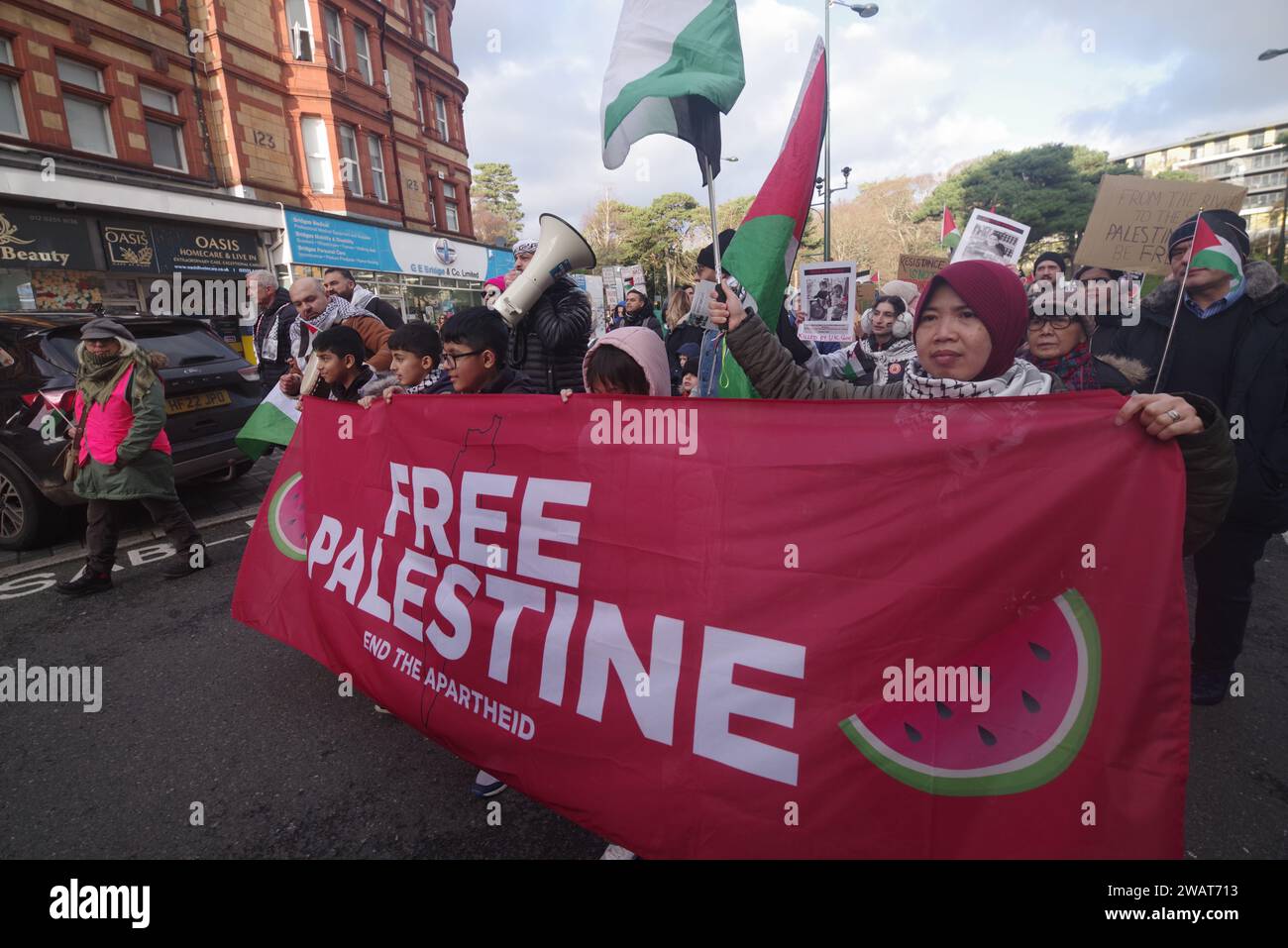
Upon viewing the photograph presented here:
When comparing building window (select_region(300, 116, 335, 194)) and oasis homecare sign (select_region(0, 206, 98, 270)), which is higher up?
building window (select_region(300, 116, 335, 194))

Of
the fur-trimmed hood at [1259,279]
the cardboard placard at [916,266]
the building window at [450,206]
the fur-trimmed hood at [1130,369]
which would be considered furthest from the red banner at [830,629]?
the building window at [450,206]

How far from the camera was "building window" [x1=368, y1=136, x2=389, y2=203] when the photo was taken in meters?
Answer: 20.6

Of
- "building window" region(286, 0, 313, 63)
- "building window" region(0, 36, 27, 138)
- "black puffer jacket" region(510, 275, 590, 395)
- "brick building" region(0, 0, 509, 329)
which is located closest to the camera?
"black puffer jacket" region(510, 275, 590, 395)

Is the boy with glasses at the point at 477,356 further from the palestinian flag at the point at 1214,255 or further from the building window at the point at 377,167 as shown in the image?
the building window at the point at 377,167

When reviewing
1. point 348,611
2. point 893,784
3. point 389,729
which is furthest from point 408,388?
point 893,784

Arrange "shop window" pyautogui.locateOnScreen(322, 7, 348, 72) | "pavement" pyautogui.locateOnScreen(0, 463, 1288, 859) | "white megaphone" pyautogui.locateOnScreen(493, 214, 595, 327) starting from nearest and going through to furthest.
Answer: "pavement" pyautogui.locateOnScreen(0, 463, 1288, 859) → "white megaphone" pyautogui.locateOnScreen(493, 214, 595, 327) → "shop window" pyautogui.locateOnScreen(322, 7, 348, 72)

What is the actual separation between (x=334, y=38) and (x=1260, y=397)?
23.8m

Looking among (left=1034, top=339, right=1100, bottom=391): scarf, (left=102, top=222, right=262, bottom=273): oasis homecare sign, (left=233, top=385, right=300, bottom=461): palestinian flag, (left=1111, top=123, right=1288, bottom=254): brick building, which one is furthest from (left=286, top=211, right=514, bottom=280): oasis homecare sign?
→ (left=1111, top=123, right=1288, bottom=254): brick building

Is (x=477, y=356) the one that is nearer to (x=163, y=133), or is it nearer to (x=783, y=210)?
(x=783, y=210)

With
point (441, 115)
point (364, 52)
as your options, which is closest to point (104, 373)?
point (364, 52)

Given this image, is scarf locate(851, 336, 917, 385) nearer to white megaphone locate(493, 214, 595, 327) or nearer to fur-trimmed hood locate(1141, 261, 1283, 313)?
fur-trimmed hood locate(1141, 261, 1283, 313)

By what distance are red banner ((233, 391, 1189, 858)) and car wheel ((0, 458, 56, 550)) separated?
4670 millimetres

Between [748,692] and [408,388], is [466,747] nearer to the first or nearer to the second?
[748,692]
